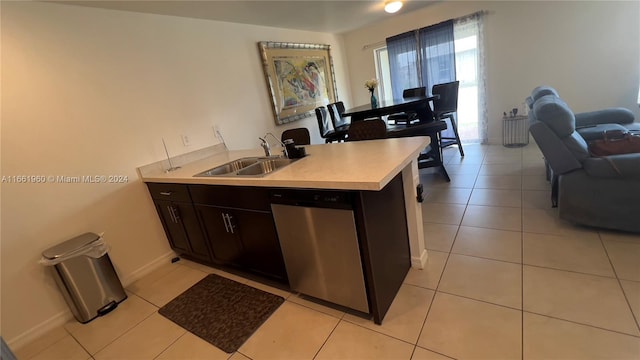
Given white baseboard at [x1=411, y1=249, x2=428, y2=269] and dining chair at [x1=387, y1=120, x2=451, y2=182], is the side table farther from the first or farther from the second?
white baseboard at [x1=411, y1=249, x2=428, y2=269]

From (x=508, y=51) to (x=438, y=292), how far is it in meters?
4.19

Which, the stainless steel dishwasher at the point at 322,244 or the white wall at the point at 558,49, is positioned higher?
the white wall at the point at 558,49

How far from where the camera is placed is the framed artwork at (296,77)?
3812 mm

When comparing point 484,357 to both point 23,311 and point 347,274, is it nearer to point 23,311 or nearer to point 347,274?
point 347,274

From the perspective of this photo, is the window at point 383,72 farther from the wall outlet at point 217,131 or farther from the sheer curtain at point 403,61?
the wall outlet at point 217,131

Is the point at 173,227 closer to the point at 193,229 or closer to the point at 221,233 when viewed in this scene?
the point at 193,229

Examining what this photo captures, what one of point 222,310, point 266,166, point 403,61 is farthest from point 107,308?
point 403,61

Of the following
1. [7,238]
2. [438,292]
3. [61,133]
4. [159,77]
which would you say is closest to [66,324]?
[7,238]

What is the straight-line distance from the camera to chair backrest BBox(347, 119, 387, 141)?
2.64m

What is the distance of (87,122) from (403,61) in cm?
460

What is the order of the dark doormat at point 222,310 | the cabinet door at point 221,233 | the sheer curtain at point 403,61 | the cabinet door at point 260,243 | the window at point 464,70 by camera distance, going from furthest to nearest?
the sheer curtain at point 403,61
the window at point 464,70
the cabinet door at point 221,233
the cabinet door at point 260,243
the dark doormat at point 222,310

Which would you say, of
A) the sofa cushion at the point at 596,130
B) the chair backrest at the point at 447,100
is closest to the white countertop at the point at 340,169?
the sofa cushion at the point at 596,130

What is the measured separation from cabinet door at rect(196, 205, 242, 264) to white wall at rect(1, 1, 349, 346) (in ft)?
2.40

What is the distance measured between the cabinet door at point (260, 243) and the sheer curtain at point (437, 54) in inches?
165
